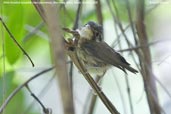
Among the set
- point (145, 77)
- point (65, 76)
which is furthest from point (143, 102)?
point (65, 76)

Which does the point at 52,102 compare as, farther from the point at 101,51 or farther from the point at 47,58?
the point at 101,51

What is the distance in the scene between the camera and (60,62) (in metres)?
0.28

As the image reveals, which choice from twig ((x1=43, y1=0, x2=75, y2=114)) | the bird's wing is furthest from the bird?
twig ((x1=43, y1=0, x2=75, y2=114))

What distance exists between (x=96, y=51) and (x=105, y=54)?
21mm

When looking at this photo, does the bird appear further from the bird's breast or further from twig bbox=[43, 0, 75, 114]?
twig bbox=[43, 0, 75, 114]

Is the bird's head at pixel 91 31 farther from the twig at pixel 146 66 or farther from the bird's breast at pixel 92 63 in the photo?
the twig at pixel 146 66

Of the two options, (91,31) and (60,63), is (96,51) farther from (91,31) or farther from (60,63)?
(60,63)

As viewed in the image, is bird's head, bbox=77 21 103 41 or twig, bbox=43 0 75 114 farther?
bird's head, bbox=77 21 103 41

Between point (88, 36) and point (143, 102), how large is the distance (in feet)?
2.25

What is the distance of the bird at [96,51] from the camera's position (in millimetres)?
870

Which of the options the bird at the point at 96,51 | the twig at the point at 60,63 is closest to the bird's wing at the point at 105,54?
the bird at the point at 96,51

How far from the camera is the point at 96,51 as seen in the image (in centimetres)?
93

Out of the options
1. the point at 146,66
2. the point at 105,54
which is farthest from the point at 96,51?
the point at 146,66

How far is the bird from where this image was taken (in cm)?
87
